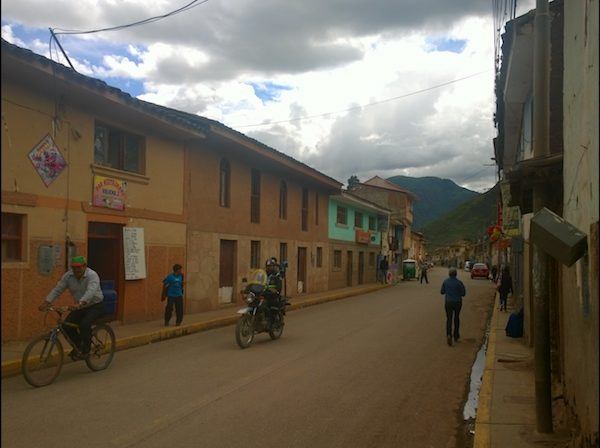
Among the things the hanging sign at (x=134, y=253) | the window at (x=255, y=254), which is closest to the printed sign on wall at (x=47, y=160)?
the hanging sign at (x=134, y=253)

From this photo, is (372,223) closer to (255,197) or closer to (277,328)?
(255,197)

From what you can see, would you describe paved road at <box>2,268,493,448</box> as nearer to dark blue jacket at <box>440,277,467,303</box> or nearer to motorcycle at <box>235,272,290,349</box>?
motorcycle at <box>235,272,290,349</box>

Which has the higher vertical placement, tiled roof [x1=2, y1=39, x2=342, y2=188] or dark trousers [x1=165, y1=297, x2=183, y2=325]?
tiled roof [x1=2, y1=39, x2=342, y2=188]

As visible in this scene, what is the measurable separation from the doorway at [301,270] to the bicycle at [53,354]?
18.5m

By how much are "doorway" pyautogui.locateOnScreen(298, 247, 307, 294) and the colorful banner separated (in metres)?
14.3

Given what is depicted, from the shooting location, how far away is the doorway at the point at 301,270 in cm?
2761

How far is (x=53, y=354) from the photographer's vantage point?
8117 millimetres

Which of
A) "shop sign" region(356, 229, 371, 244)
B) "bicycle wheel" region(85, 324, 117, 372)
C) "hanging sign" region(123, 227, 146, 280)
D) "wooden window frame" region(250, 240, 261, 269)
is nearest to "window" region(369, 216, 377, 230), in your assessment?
"shop sign" region(356, 229, 371, 244)

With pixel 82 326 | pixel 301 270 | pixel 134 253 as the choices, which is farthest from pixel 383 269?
pixel 82 326

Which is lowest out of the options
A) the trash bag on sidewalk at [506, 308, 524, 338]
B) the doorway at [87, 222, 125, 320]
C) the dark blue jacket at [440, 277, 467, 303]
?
the trash bag on sidewalk at [506, 308, 524, 338]

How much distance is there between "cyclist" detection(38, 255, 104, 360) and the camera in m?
8.48

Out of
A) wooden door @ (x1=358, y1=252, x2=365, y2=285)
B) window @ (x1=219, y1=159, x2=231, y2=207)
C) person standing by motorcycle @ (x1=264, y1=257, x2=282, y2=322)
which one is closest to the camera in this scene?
person standing by motorcycle @ (x1=264, y1=257, x2=282, y2=322)

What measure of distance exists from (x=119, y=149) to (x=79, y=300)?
21.0ft

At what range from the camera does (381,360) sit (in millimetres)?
10320
